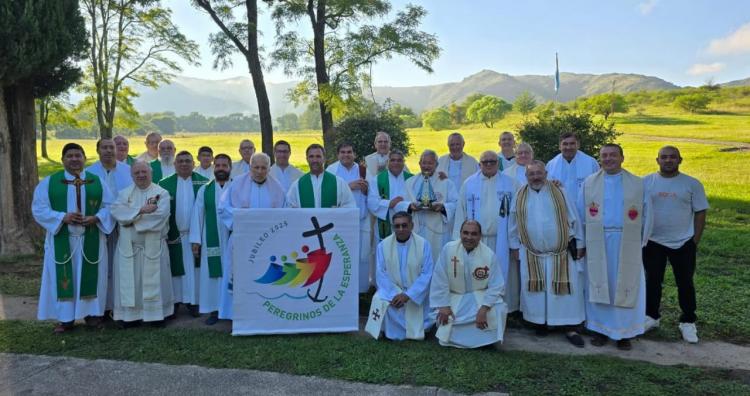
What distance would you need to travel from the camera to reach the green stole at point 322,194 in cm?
651

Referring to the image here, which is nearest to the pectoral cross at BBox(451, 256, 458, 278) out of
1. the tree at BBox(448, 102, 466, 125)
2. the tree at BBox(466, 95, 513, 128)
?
the tree at BBox(466, 95, 513, 128)

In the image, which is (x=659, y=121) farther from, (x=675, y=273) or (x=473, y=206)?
(x=473, y=206)

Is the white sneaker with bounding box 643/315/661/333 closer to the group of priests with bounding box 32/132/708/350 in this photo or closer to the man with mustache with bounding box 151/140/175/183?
the group of priests with bounding box 32/132/708/350

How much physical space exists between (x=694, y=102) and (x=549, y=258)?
196ft

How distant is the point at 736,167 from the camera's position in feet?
74.6

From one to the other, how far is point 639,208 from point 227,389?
15.6 feet

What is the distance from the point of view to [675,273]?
5.85 meters

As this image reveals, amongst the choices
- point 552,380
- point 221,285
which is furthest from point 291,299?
point 552,380

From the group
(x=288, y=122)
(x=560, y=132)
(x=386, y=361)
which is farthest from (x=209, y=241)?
(x=288, y=122)

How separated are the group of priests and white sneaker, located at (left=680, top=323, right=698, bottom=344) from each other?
0.05 feet

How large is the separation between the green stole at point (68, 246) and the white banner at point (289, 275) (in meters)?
1.84

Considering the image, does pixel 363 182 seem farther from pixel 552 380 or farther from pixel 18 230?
pixel 18 230

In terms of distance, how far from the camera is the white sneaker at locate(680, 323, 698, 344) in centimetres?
563

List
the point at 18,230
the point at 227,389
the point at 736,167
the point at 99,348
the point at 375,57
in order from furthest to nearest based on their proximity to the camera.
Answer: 1. the point at 736,167
2. the point at 375,57
3. the point at 18,230
4. the point at 99,348
5. the point at 227,389
